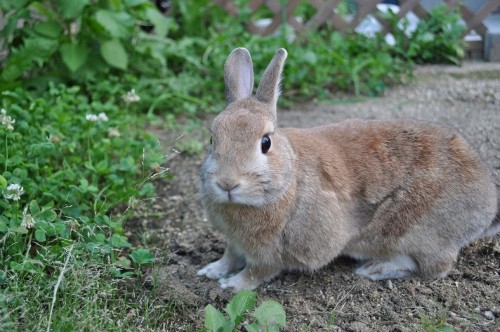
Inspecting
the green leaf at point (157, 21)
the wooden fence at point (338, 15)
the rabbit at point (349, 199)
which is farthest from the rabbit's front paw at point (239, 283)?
the wooden fence at point (338, 15)

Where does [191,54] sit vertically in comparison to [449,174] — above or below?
below

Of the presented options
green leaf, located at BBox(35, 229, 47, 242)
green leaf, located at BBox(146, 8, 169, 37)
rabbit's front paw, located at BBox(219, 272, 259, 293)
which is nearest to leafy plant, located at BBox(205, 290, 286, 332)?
rabbit's front paw, located at BBox(219, 272, 259, 293)

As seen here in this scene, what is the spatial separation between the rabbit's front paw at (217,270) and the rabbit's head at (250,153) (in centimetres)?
57

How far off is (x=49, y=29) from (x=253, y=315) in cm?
363

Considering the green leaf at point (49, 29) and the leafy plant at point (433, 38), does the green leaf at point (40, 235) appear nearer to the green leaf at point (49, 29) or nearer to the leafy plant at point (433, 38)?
the green leaf at point (49, 29)

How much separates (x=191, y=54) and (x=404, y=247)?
400cm

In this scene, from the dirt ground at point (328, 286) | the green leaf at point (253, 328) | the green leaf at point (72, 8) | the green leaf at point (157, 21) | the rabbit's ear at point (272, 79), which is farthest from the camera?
the green leaf at point (157, 21)

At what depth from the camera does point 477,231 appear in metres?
3.52

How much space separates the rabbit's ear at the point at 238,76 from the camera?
3594 millimetres

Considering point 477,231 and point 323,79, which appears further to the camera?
point 323,79

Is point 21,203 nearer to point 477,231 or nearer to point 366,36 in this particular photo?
point 477,231

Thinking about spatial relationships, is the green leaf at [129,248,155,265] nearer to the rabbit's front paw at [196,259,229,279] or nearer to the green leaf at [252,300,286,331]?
the rabbit's front paw at [196,259,229,279]

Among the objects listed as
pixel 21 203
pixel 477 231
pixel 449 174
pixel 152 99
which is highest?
pixel 449 174

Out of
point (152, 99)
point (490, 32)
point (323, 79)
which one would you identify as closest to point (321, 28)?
point (323, 79)
